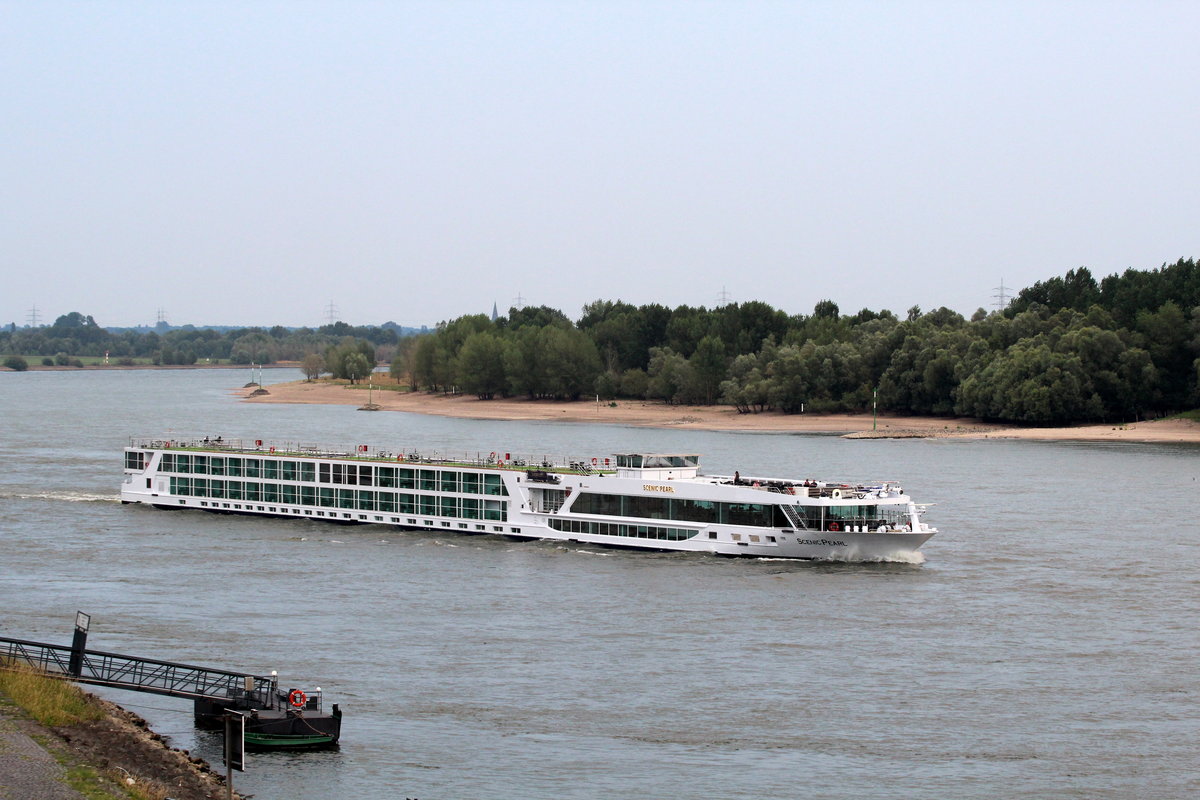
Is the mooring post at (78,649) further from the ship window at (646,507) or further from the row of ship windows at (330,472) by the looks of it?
the row of ship windows at (330,472)

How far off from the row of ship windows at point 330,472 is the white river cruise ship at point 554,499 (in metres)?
0.06

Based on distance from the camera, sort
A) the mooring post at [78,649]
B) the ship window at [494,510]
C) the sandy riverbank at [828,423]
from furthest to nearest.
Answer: the sandy riverbank at [828,423], the ship window at [494,510], the mooring post at [78,649]

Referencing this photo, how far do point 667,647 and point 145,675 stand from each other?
56.3ft

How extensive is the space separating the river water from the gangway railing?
43.6 inches

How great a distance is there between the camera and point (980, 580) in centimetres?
6191

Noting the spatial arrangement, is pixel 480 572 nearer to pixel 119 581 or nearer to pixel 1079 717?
pixel 119 581

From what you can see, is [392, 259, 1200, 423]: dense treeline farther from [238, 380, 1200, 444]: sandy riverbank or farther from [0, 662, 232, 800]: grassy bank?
[0, 662, 232, 800]: grassy bank

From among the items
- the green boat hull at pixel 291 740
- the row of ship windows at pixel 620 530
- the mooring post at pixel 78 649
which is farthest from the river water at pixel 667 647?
the mooring post at pixel 78 649


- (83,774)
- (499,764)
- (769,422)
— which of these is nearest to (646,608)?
(499,764)

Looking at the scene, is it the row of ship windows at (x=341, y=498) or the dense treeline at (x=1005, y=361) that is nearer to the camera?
the row of ship windows at (x=341, y=498)

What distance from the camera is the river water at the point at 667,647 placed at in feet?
124

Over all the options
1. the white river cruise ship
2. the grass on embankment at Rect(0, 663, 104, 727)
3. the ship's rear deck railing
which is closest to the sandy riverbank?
the ship's rear deck railing

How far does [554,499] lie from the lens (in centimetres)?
7394

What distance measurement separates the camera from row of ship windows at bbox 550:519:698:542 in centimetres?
6925
